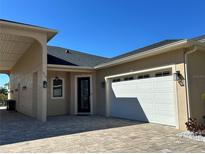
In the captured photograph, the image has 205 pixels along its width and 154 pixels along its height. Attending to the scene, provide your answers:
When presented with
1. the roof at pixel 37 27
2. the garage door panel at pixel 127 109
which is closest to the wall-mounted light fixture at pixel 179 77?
the garage door panel at pixel 127 109

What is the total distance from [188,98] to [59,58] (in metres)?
7.90

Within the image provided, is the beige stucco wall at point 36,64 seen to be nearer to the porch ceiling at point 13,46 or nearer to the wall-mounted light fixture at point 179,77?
the porch ceiling at point 13,46

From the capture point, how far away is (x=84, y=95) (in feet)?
38.1

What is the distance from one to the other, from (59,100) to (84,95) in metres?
1.60

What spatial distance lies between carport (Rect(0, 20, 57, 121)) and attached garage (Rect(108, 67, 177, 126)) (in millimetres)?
3726

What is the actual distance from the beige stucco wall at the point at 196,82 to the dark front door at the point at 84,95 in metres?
6.48

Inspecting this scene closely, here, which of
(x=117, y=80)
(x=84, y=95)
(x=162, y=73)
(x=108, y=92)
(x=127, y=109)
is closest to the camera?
(x=162, y=73)

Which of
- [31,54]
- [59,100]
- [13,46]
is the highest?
[13,46]

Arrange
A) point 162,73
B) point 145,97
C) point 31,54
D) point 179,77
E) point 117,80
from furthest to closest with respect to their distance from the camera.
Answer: point 31,54 → point 117,80 → point 145,97 → point 162,73 → point 179,77

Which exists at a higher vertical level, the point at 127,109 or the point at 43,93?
the point at 43,93

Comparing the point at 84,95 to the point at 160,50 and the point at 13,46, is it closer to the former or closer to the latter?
the point at 13,46

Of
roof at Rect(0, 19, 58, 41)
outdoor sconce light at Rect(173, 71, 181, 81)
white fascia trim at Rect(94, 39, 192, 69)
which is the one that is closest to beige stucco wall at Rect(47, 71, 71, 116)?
roof at Rect(0, 19, 58, 41)

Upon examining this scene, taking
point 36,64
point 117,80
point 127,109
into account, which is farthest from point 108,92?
point 36,64

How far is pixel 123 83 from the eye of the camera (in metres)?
9.52
